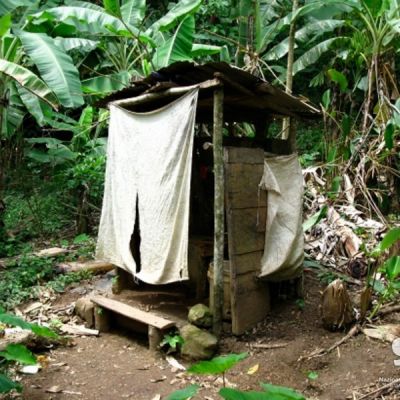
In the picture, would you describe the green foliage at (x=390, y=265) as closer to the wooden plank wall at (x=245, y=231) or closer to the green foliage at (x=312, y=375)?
the green foliage at (x=312, y=375)

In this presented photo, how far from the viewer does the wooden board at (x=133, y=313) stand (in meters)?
4.45

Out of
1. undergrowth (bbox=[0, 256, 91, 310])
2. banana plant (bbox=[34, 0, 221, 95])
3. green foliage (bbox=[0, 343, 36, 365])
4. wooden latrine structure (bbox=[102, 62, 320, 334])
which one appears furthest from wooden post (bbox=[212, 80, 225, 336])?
undergrowth (bbox=[0, 256, 91, 310])

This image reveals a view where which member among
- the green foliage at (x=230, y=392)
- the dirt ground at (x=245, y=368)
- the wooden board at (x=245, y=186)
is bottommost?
the dirt ground at (x=245, y=368)

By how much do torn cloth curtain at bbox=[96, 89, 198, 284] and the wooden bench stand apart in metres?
0.36

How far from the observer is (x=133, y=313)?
4.71 meters

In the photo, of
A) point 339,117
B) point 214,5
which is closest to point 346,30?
point 339,117

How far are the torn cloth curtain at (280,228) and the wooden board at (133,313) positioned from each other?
44.8 inches

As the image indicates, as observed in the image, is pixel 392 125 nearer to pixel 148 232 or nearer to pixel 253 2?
pixel 148 232

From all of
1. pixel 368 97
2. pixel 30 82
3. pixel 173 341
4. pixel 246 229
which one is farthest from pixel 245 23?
pixel 173 341

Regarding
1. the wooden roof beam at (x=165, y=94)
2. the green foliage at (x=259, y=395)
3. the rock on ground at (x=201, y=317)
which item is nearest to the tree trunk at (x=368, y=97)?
the wooden roof beam at (x=165, y=94)

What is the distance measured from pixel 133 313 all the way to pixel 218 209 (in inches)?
56.9

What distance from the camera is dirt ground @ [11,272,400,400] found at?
3.70 metres

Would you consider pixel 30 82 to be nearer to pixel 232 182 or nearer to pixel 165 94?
pixel 165 94

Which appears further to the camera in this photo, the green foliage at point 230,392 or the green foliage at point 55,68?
the green foliage at point 55,68
